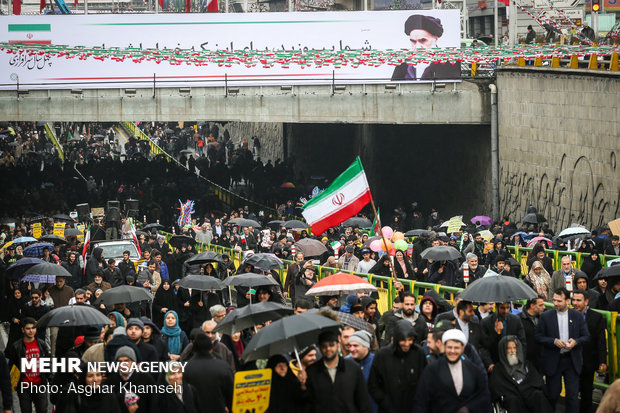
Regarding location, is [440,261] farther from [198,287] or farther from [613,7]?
[613,7]

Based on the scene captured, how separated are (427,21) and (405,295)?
32145 millimetres

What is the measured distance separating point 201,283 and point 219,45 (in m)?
28.2

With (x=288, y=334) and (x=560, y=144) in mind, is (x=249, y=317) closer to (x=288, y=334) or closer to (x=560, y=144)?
(x=288, y=334)

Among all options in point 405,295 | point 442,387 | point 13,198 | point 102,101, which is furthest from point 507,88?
point 442,387

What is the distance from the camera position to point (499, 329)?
36.5 feet

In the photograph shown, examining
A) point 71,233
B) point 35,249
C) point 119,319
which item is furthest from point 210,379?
point 71,233

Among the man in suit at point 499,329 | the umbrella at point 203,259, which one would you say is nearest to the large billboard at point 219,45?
the umbrella at point 203,259

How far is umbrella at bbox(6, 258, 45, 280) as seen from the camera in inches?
710

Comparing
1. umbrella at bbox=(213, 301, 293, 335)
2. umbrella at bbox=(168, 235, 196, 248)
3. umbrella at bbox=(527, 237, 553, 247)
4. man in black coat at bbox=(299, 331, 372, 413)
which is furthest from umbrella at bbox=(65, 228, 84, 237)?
man in black coat at bbox=(299, 331, 372, 413)

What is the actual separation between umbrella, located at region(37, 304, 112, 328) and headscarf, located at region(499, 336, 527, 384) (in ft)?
12.9

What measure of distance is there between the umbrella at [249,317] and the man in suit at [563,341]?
2.62 m

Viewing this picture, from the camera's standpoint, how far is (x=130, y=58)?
40906 millimetres

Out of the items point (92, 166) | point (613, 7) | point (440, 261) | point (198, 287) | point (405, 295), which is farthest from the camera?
point (613, 7)

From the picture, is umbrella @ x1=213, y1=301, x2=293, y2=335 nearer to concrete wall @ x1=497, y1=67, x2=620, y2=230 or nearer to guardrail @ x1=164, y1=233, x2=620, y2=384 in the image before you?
guardrail @ x1=164, y1=233, x2=620, y2=384
